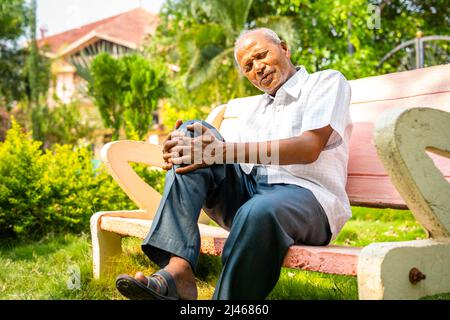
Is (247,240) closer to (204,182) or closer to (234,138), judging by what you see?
(204,182)

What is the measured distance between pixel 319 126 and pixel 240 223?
46 cm

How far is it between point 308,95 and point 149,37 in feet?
56.7

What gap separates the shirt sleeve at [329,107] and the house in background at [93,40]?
841 inches

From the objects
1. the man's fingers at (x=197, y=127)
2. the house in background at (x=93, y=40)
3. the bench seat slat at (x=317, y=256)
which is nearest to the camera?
the bench seat slat at (x=317, y=256)

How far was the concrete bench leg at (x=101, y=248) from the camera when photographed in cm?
269

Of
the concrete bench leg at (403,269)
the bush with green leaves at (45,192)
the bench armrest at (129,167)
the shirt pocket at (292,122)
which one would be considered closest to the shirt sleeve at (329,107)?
the shirt pocket at (292,122)

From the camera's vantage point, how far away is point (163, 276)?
71.1 inches

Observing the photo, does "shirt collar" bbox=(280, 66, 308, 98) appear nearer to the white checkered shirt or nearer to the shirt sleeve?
the white checkered shirt

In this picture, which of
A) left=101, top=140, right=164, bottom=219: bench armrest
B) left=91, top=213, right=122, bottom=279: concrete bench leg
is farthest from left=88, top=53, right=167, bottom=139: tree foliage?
left=91, top=213, right=122, bottom=279: concrete bench leg

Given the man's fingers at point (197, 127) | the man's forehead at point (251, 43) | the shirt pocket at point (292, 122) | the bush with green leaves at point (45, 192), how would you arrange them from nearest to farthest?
the man's fingers at point (197, 127) → the shirt pocket at point (292, 122) → the man's forehead at point (251, 43) → the bush with green leaves at point (45, 192)

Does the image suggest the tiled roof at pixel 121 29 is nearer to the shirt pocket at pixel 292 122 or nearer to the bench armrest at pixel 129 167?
the bench armrest at pixel 129 167

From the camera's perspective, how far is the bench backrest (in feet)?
7.25

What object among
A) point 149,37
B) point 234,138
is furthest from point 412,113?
point 149,37

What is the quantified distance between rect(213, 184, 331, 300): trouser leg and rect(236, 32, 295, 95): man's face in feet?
2.20
